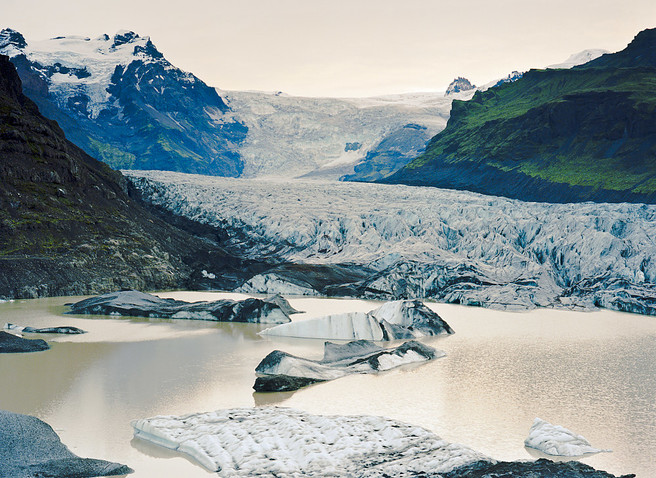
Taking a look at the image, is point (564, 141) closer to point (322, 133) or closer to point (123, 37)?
point (322, 133)

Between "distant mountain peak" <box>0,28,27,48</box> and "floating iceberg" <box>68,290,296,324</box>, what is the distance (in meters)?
83.6

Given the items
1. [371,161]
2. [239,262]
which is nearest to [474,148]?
[371,161]

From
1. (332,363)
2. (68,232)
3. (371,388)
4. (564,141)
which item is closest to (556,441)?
(371,388)

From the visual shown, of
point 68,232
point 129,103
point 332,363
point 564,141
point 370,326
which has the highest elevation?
point 129,103

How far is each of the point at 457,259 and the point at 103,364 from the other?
754 inches

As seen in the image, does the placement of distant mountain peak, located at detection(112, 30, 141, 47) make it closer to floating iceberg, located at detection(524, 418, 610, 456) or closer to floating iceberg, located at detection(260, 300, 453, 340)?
floating iceberg, located at detection(260, 300, 453, 340)

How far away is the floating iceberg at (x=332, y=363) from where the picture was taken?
1052 cm

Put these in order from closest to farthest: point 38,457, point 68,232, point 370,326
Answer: point 38,457, point 370,326, point 68,232

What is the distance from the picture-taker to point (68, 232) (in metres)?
26.9

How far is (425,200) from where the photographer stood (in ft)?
126

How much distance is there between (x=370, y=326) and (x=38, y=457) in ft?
33.6

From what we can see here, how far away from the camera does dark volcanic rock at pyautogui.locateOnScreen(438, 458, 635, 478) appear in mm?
6020

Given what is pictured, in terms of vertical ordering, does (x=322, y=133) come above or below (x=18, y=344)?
above

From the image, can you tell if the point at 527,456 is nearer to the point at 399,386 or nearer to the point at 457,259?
the point at 399,386
